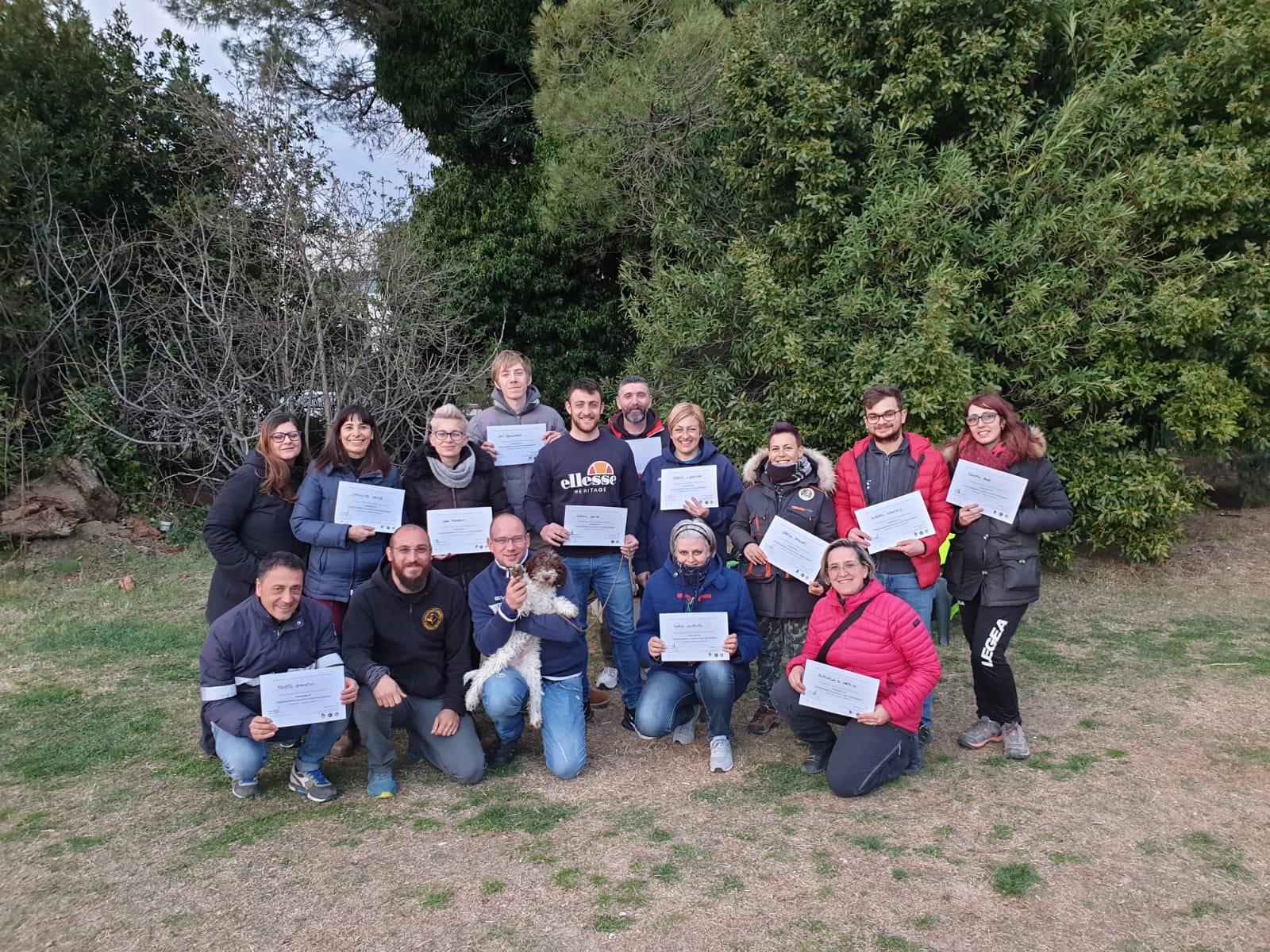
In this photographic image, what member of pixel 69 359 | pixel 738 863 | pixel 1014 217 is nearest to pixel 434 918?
pixel 738 863

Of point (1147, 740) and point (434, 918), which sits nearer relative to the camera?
point (434, 918)

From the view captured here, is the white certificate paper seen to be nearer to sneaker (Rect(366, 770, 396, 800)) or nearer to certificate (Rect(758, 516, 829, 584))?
certificate (Rect(758, 516, 829, 584))

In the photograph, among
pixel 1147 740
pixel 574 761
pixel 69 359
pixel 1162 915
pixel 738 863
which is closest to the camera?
pixel 1162 915

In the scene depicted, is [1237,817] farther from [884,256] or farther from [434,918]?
[884,256]

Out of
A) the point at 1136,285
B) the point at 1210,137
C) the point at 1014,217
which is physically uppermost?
the point at 1210,137

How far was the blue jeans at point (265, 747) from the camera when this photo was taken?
444 centimetres

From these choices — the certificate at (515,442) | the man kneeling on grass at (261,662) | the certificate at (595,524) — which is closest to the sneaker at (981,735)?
the certificate at (595,524)

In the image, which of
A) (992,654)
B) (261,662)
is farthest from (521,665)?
(992,654)

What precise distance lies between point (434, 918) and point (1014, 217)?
7.72 metres

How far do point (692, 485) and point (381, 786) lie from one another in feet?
7.85

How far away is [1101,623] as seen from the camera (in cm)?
784

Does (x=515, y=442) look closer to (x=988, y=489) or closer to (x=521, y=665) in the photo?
(x=521, y=665)

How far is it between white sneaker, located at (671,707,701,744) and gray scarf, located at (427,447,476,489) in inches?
74.4

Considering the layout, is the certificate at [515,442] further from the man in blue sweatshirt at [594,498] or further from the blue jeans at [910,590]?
the blue jeans at [910,590]
